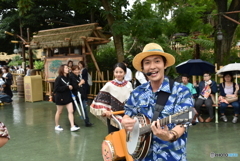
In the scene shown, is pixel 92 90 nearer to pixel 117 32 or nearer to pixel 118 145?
pixel 117 32

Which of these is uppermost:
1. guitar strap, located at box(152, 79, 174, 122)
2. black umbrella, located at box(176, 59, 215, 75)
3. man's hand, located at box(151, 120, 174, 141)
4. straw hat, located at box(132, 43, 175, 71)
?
straw hat, located at box(132, 43, 175, 71)

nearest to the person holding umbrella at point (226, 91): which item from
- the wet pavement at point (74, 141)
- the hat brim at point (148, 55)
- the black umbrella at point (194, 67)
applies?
the wet pavement at point (74, 141)

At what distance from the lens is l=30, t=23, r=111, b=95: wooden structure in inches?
373

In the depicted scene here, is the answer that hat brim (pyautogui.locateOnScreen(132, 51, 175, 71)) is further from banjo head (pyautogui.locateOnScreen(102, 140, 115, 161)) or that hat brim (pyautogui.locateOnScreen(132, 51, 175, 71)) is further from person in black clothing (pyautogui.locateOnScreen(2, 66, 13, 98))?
person in black clothing (pyautogui.locateOnScreen(2, 66, 13, 98))

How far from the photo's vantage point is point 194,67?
25.5ft

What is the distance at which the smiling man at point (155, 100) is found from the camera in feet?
6.63

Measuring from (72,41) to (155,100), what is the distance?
8.05 m

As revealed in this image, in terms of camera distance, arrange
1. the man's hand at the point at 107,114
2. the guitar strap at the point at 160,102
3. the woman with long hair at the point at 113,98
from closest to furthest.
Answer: the guitar strap at the point at 160,102, the man's hand at the point at 107,114, the woman with long hair at the point at 113,98

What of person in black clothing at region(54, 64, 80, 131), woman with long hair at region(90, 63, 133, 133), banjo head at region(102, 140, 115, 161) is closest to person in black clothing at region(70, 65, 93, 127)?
person in black clothing at region(54, 64, 80, 131)

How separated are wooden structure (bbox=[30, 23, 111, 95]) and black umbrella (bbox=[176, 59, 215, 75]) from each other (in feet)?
10.7

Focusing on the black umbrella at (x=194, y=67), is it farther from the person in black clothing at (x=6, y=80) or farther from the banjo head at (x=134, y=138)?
the person in black clothing at (x=6, y=80)

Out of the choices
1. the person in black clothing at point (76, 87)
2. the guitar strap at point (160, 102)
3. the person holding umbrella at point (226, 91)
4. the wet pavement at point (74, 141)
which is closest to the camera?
the guitar strap at point (160, 102)

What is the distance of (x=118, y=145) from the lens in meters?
3.64

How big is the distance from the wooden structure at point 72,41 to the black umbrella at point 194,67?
128 inches
